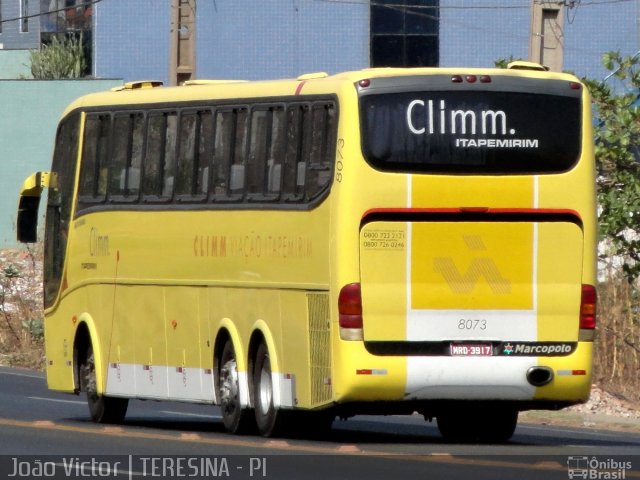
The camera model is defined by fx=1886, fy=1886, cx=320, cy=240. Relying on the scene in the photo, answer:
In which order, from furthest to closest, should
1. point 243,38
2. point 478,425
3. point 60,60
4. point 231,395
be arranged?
point 60,60 < point 243,38 < point 231,395 < point 478,425

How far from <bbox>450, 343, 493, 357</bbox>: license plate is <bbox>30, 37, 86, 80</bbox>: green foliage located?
131 ft

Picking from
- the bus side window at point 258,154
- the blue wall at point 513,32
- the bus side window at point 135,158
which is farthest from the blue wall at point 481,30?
the bus side window at point 258,154

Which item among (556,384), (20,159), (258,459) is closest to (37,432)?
(258,459)

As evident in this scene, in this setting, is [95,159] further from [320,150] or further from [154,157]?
[320,150]

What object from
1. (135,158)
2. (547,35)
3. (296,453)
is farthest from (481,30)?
(296,453)

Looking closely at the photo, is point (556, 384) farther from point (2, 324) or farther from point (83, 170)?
point (2, 324)

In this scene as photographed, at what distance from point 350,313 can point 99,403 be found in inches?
212

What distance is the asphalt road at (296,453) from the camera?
12969 millimetres

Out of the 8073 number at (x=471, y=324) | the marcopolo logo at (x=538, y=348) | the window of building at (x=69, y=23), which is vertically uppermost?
the window of building at (x=69, y=23)

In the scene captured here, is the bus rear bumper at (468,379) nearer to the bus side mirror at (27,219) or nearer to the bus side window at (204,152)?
the bus side window at (204,152)

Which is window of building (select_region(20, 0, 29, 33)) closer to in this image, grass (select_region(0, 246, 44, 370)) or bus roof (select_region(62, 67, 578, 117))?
grass (select_region(0, 246, 44, 370))

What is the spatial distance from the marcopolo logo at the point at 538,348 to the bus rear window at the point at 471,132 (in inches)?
56.0

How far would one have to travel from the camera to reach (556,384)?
15.5m

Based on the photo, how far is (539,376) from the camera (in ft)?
50.5
